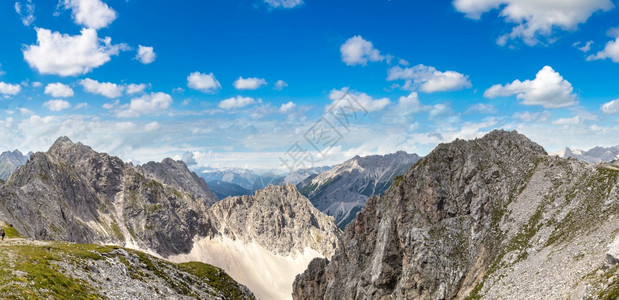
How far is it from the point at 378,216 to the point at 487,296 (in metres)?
73.2

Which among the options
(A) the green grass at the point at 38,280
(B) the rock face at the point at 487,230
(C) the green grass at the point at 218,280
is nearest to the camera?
(A) the green grass at the point at 38,280

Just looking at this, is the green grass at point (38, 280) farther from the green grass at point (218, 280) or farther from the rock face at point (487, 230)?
the green grass at point (218, 280)

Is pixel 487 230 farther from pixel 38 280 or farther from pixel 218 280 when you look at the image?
pixel 38 280

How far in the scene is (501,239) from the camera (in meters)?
98.6

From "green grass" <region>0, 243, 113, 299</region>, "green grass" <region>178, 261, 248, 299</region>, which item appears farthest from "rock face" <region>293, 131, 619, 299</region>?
"green grass" <region>0, 243, 113, 299</region>

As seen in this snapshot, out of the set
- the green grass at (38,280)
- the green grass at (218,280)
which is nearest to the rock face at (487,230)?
the green grass at (218,280)

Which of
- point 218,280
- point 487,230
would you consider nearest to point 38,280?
point 487,230

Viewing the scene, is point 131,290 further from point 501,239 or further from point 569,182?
point 569,182

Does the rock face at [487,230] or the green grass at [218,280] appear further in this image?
the green grass at [218,280]

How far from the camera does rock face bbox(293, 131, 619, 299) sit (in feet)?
236

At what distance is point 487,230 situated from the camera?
346 feet

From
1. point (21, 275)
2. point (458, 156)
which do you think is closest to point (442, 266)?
point (458, 156)

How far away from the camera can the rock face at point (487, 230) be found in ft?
236

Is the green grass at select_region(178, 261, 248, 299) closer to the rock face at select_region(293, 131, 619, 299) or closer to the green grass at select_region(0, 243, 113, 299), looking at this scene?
the rock face at select_region(293, 131, 619, 299)
